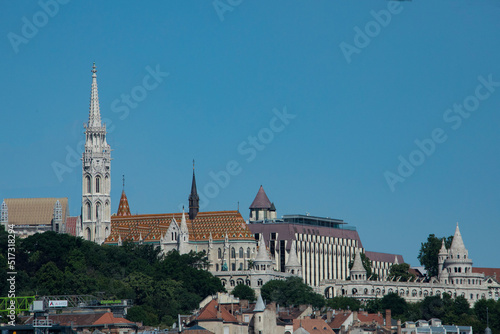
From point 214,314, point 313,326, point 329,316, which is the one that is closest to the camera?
point 214,314

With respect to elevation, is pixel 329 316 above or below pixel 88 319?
above

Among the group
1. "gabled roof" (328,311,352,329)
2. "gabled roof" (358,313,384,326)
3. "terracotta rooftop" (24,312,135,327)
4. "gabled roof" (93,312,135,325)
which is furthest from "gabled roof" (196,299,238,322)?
"gabled roof" (358,313,384,326)

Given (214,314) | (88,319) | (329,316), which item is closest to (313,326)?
(214,314)

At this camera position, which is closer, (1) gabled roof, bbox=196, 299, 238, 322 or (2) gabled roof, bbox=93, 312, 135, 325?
(2) gabled roof, bbox=93, 312, 135, 325

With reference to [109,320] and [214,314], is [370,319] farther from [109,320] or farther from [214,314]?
[109,320]

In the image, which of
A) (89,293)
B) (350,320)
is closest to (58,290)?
(89,293)

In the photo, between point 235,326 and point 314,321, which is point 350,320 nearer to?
point 314,321

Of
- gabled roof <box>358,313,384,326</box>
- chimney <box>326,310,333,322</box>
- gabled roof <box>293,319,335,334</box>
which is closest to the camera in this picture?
gabled roof <box>293,319,335,334</box>

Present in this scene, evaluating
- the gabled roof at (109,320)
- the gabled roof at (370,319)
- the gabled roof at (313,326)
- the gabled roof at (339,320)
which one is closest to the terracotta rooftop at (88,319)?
the gabled roof at (109,320)

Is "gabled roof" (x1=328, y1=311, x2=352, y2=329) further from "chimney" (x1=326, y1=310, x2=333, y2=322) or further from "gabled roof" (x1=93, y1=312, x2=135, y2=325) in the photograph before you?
"gabled roof" (x1=93, y1=312, x2=135, y2=325)

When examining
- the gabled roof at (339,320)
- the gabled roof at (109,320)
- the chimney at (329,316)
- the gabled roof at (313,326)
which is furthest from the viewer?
the chimney at (329,316)

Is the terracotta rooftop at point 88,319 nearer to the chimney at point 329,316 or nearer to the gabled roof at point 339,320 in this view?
the gabled roof at point 339,320

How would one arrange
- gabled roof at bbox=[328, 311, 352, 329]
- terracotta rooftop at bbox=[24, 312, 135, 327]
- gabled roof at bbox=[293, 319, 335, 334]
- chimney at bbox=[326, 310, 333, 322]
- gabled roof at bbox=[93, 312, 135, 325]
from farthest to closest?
1. chimney at bbox=[326, 310, 333, 322]
2. gabled roof at bbox=[328, 311, 352, 329]
3. gabled roof at bbox=[293, 319, 335, 334]
4. gabled roof at bbox=[93, 312, 135, 325]
5. terracotta rooftop at bbox=[24, 312, 135, 327]
